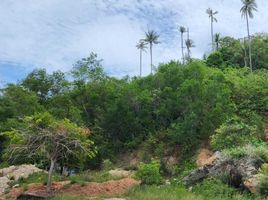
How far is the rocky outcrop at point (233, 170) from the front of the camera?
1939 cm

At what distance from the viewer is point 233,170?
802 inches

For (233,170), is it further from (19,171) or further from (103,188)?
(19,171)

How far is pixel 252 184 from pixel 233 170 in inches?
76.0

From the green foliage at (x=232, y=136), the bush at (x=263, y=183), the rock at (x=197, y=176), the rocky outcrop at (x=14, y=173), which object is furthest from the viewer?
the rocky outcrop at (x=14, y=173)

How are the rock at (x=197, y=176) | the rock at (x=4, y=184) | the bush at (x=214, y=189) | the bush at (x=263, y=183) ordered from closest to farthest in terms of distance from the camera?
the bush at (x=263, y=183), the bush at (x=214, y=189), the rock at (x=197, y=176), the rock at (x=4, y=184)

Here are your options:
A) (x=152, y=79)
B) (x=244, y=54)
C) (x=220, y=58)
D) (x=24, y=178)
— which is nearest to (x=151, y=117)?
(x=152, y=79)

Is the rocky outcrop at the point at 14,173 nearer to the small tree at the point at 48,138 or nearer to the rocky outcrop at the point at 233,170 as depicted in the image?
the small tree at the point at 48,138

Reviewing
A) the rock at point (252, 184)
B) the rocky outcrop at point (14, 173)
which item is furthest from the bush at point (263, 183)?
the rocky outcrop at point (14, 173)

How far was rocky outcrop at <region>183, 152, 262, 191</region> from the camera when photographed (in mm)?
19391

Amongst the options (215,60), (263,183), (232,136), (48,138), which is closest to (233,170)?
(263,183)

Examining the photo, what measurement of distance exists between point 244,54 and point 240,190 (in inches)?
2144

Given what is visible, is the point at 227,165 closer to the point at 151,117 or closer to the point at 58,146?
the point at 58,146

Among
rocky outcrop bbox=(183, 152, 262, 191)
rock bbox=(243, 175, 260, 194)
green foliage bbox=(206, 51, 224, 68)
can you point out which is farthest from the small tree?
green foliage bbox=(206, 51, 224, 68)

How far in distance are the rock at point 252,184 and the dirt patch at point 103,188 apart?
597cm
